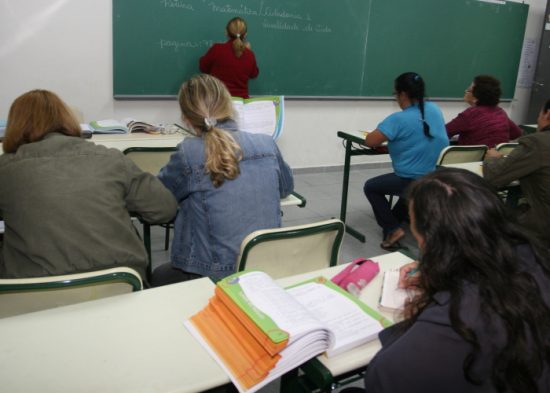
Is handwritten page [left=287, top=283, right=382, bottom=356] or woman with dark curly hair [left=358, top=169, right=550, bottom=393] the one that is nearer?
woman with dark curly hair [left=358, top=169, right=550, bottom=393]

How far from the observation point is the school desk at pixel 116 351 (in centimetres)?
105

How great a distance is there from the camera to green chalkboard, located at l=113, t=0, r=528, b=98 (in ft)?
14.5

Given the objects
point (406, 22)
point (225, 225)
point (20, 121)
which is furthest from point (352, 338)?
point (406, 22)

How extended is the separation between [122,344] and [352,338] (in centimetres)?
56

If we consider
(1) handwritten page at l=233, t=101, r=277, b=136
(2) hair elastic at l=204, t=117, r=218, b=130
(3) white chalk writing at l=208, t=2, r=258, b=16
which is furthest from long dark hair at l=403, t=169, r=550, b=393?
(3) white chalk writing at l=208, t=2, r=258, b=16

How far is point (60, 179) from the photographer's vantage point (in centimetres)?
154

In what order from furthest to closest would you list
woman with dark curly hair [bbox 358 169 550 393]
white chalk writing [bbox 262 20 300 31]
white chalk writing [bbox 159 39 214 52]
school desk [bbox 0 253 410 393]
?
white chalk writing [bbox 262 20 300 31], white chalk writing [bbox 159 39 214 52], school desk [bbox 0 253 410 393], woman with dark curly hair [bbox 358 169 550 393]

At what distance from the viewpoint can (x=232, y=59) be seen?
14.8 ft

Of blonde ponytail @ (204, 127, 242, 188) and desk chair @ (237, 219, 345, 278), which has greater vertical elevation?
blonde ponytail @ (204, 127, 242, 188)

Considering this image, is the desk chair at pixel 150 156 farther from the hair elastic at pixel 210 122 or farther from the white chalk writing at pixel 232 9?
A: the white chalk writing at pixel 232 9

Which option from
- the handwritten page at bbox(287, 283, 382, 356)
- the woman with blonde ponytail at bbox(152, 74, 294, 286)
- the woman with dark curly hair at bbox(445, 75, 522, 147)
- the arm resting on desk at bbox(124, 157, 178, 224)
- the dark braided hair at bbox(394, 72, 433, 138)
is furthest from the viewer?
the woman with dark curly hair at bbox(445, 75, 522, 147)

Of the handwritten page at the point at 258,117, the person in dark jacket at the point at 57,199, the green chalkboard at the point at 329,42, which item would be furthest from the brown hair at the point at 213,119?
the green chalkboard at the point at 329,42

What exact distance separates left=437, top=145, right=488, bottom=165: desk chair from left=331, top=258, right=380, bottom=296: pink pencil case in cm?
198

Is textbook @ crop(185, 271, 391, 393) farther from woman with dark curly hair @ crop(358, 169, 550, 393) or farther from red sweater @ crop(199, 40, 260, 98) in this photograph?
red sweater @ crop(199, 40, 260, 98)
